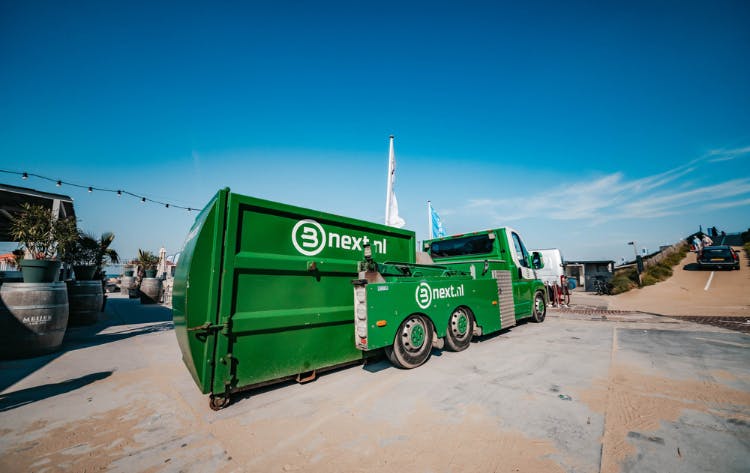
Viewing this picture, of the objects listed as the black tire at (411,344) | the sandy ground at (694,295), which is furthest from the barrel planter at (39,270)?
the sandy ground at (694,295)

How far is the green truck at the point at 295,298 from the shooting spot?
119 inches

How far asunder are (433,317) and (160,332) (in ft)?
24.1

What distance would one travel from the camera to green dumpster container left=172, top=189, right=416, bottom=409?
2.99 meters

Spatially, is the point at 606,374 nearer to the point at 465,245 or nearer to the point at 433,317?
the point at 433,317

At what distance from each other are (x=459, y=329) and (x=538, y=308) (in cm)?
467

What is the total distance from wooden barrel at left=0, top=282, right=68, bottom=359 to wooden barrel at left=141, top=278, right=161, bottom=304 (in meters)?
11.1

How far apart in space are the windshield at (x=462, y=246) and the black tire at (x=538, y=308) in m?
2.72

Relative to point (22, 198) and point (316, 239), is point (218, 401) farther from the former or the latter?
point (22, 198)

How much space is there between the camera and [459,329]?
511 centimetres

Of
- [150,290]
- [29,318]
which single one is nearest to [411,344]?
[29,318]

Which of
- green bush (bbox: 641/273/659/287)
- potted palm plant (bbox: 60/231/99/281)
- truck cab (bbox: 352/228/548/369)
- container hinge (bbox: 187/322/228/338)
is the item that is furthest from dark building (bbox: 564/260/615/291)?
potted palm plant (bbox: 60/231/99/281)

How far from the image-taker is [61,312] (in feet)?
17.0

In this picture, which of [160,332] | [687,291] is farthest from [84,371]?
[687,291]

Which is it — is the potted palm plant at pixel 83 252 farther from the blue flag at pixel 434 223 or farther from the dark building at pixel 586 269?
the dark building at pixel 586 269
